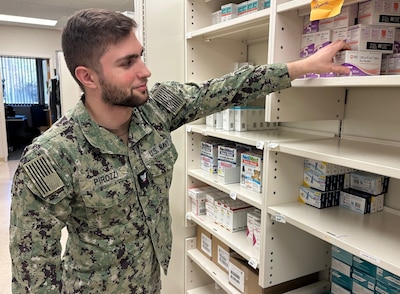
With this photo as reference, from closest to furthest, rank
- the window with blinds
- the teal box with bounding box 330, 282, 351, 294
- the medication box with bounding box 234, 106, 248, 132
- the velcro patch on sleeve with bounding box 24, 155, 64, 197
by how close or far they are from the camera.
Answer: the velcro patch on sleeve with bounding box 24, 155, 64, 197 < the teal box with bounding box 330, 282, 351, 294 < the medication box with bounding box 234, 106, 248, 132 < the window with blinds

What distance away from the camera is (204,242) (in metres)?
2.18

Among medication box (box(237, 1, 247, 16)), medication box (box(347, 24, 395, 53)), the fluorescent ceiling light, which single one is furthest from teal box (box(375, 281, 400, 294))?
the fluorescent ceiling light

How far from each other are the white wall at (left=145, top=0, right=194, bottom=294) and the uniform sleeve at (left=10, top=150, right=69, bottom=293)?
3.75ft

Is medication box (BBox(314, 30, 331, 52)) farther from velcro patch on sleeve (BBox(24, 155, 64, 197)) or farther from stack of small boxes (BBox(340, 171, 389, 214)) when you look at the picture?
velcro patch on sleeve (BBox(24, 155, 64, 197))

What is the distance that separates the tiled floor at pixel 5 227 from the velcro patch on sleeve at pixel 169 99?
218 cm

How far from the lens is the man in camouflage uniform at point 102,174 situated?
1019 mm

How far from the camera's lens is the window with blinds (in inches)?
346

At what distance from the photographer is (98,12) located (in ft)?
3.58

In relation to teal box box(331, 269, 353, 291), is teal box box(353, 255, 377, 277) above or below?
above

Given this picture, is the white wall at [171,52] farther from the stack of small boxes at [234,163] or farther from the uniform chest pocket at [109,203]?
the uniform chest pocket at [109,203]

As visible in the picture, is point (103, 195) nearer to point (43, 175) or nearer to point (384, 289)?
point (43, 175)

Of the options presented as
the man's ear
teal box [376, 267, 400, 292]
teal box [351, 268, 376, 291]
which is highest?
the man's ear

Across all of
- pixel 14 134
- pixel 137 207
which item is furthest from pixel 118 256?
pixel 14 134

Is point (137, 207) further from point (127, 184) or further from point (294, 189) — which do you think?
point (294, 189)
